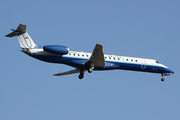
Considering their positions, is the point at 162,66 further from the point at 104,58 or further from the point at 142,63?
the point at 104,58

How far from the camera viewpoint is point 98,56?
108 ft

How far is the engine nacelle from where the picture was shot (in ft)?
105

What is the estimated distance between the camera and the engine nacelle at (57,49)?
32062mm

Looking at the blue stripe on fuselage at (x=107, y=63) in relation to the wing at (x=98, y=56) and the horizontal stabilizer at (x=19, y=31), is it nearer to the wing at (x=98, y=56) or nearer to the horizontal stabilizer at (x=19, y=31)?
the wing at (x=98, y=56)

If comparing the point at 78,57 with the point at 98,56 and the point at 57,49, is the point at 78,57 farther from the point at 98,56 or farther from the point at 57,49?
the point at 57,49

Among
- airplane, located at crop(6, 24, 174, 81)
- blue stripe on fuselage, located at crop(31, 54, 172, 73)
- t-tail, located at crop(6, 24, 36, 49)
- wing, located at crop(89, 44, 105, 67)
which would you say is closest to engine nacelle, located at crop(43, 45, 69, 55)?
airplane, located at crop(6, 24, 174, 81)

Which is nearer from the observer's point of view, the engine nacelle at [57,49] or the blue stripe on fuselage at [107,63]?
the engine nacelle at [57,49]

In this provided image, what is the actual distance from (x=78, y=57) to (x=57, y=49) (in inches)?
116

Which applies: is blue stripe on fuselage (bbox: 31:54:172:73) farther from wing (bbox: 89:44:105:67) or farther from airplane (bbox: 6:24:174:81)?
wing (bbox: 89:44:105:67)

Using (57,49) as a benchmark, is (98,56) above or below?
below

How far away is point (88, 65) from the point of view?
113 ft

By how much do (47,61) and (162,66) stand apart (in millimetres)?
15022

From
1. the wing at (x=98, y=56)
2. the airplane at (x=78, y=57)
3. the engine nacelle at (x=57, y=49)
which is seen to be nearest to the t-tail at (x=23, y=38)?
the airplane at (x=78, y=57)

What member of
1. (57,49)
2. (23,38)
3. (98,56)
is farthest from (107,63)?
(23,38)
